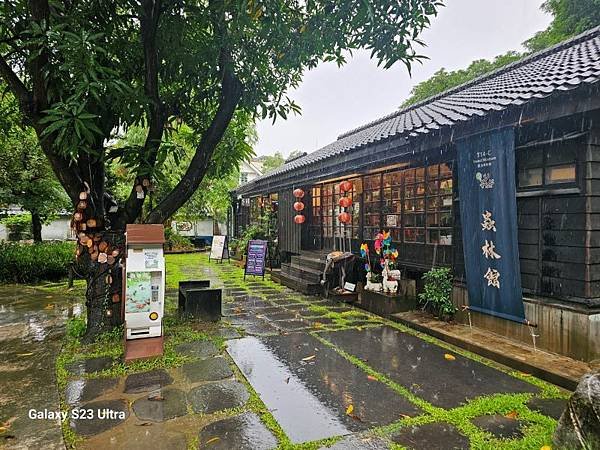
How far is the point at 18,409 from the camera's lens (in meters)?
3.41

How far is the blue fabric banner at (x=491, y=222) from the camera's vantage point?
4770 mm

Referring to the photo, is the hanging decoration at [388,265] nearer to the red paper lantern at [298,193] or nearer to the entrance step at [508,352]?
the entrance step at [508,352]

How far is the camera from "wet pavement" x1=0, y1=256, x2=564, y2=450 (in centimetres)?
297

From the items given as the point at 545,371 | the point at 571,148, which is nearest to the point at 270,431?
the point at 545,371

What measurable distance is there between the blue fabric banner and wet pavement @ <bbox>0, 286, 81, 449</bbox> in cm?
510

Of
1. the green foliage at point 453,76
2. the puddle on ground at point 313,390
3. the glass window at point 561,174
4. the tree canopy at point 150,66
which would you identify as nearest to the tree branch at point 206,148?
the tree canopy at point 150,66

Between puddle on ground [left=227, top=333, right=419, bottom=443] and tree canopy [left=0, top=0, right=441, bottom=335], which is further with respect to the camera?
tree canopy [left=0, top=0, right=441, bottom=335]

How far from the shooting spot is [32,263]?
33.9 feet

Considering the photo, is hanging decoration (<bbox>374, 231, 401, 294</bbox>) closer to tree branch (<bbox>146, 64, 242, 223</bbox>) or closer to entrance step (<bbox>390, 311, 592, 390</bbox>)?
entrance step (<bbox>390, 311, 592, 390</bbox>)

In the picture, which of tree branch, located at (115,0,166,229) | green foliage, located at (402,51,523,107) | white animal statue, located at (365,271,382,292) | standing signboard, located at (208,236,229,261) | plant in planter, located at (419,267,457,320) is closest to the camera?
tree branch, located at (115,0,166,229)

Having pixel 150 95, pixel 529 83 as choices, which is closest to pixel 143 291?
pixel 150 95

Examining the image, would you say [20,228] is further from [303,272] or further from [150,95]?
[150,95]

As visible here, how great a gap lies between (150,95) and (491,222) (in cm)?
501

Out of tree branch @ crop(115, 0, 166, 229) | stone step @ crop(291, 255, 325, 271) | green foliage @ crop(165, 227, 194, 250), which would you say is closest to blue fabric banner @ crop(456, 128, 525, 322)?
stone step @ crop(291, 255, 325, 271)
